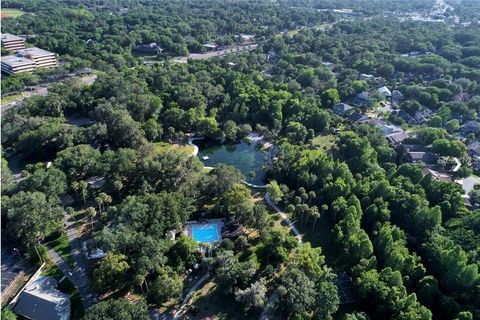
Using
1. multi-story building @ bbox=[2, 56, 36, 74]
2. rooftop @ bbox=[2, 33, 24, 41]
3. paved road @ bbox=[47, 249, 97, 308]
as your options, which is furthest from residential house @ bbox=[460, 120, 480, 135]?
rooftop @ bbox=[2, 33, 24, 41]

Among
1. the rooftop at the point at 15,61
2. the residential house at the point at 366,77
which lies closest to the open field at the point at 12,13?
the rooftop at the point at 15,61

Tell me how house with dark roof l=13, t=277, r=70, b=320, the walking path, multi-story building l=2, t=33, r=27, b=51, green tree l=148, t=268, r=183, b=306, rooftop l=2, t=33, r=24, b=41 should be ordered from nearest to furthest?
house with dark roof l=13, t=277, r=70, b=320, green tree l=148, t=268, r=183, b=306, the walking path, multi-story building l=2, t=33, r=27, b=51, rooftop l=2, t=33, r=24, b=41

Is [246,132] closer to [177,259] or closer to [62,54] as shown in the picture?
[177,259]

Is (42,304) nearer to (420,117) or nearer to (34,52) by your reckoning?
(420,117)

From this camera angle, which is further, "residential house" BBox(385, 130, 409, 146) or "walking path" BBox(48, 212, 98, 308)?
→ "residential house" BBox(385, 130, 409, 146)

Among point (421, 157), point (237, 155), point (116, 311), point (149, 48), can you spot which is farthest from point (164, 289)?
point (149, 48)

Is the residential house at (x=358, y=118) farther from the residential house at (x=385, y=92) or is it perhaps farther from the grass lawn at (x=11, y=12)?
the grass lawn at (x=11, y=12)

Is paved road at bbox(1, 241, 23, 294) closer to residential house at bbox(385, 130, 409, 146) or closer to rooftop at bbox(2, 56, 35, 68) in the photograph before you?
residential house at bbox(385, 130, 409, 146)
